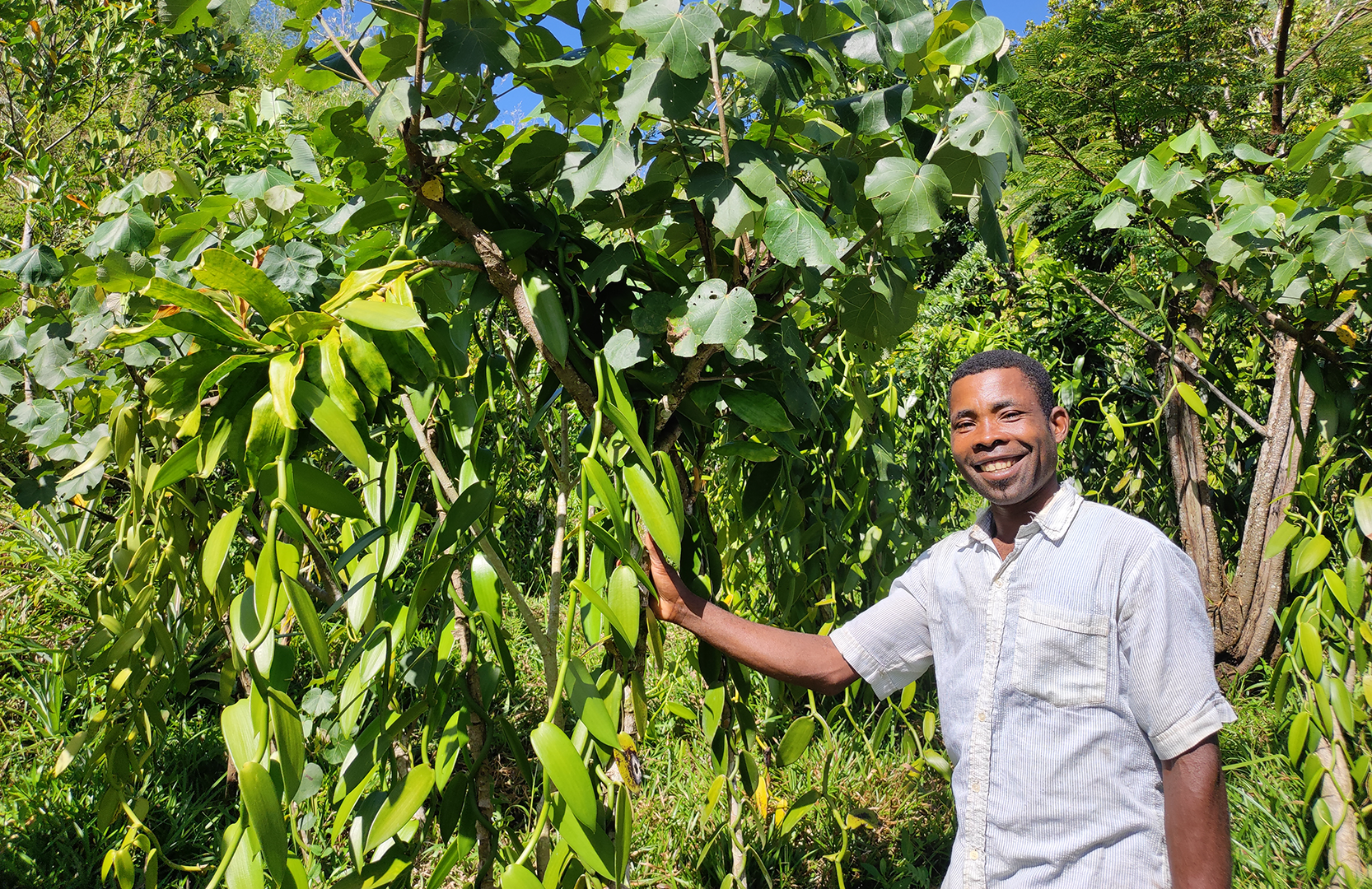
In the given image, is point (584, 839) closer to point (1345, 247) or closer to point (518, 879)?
point (518, 879)

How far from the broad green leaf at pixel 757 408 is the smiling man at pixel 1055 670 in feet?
0.58

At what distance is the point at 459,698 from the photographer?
0.79 metres

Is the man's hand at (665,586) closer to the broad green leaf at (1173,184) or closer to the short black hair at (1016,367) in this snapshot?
the short black hair at (1016,367)

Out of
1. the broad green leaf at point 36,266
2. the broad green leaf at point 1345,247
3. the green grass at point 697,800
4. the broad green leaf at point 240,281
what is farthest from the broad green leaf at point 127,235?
the broad green leaf at point 1345,247

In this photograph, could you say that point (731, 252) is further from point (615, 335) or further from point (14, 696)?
point (14, 696)

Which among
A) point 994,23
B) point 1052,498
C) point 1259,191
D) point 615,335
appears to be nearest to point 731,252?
point 615,335

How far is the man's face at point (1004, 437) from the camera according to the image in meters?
0.98

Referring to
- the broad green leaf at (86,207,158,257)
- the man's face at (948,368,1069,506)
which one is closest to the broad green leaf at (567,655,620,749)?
the man's face at (948,368,1069,506)

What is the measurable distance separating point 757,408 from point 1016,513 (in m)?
0.38

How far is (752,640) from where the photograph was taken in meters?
1.00

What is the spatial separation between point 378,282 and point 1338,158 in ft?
4.91

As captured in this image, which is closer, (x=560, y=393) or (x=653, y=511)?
(x=653, y=511)

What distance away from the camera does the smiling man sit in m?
0.86

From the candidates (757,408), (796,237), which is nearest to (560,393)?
(757,408)
